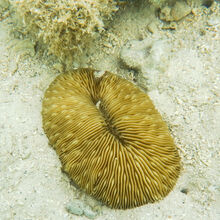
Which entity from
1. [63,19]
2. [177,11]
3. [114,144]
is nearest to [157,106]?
[114,144]

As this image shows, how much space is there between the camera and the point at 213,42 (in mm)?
4344

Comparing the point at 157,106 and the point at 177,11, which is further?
the point at 177,11

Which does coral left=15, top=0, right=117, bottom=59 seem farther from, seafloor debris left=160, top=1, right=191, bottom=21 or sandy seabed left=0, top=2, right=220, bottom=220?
seafloor debris left=160, top=1, right=191, bottom=21

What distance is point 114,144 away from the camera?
3498 mm

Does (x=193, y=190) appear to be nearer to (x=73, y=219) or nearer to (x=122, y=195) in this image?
(x=122, y=195)

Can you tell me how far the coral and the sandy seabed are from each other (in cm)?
64

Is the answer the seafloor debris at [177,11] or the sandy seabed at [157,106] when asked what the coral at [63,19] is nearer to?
the sandy seabed at [157,106]

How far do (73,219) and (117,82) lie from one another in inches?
94.1

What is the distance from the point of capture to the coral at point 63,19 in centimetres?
359

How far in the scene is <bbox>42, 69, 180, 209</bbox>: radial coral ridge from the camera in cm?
343

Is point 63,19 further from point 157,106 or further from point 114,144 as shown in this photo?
point 157,106

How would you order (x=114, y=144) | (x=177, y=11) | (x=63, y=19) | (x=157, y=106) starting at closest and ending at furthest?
(x=114, y=144), (x=63, y=19), (x=157, y=106), (x=177, y=11)

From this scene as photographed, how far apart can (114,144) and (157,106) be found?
1.32 m

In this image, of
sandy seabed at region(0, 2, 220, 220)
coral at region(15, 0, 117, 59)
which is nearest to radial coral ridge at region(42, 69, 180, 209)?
sandy seabed at region(0, 2, 220, 220)
